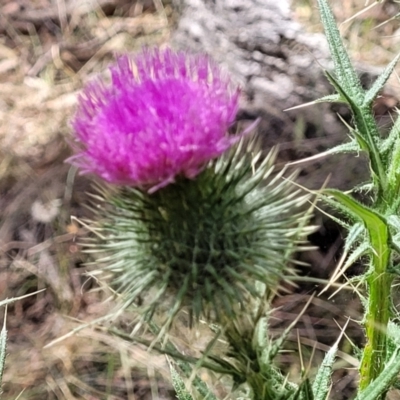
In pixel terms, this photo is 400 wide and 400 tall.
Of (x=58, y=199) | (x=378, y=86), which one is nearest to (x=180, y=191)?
(x=378, y=86)

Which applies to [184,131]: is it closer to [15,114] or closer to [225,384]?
[225,384]

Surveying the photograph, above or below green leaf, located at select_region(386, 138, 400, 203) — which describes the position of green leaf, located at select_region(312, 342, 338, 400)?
below

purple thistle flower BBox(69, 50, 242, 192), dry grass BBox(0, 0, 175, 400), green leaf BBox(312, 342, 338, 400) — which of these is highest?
purple thistle flower BBox(69, 50, 242, 192)

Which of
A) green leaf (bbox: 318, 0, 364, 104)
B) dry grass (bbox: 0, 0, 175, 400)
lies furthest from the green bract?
dry grass (bbox: 0, 0, 175, 400)

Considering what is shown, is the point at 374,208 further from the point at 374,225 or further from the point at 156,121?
the point at 156,121

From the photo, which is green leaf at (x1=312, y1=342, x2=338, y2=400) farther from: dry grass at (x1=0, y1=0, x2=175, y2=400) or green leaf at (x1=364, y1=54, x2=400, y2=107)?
dry grass at (x1=0, y1=0, x2=175, y2=400)

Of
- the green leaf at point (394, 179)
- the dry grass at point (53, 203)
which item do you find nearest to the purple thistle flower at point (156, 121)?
the green leaf at point (394, 179)

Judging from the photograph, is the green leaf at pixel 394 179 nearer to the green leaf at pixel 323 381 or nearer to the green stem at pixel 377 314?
the green stem at pixel 377 314

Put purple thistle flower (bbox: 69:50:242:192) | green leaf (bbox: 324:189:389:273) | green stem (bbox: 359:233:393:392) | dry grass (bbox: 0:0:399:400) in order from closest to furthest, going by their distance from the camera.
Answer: green leaf (bbox: 324:189:389:273)
purple thistle flower (bbox: 69:50:242:192)
green stem (bbox: 359:233:393:392)
dry grass (bbox: 0:0:399:400)

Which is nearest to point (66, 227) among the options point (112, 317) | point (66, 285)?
point (66, 285)
